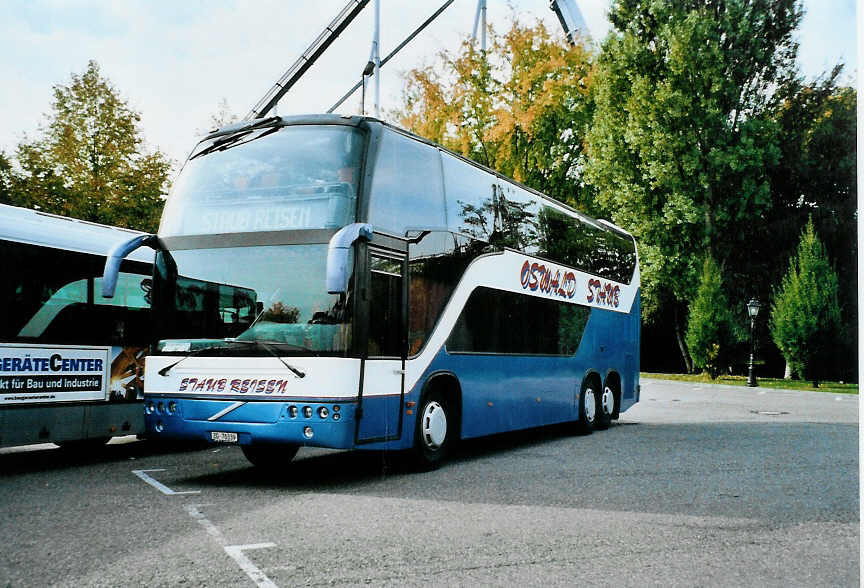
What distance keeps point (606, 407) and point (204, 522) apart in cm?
1072

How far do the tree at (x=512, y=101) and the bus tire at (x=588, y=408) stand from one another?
18049 millimetres

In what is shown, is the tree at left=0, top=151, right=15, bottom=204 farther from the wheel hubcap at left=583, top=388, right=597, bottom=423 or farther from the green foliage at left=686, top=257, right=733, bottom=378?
the green foliage at left=686, top=257, right=733, bottom=378

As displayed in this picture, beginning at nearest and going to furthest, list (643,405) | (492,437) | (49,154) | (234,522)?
1. (234,522)
2. (492,437)
3. (643,405)
4. (49,154)

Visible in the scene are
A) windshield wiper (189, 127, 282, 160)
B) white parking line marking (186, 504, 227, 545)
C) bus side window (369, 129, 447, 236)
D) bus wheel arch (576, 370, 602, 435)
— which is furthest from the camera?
bus wheel arch (576, 370, 602, 435)

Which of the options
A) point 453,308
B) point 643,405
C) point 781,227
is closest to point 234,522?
point 453,308

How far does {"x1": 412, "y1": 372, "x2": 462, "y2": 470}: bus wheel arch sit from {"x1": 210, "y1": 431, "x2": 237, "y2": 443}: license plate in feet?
7.16

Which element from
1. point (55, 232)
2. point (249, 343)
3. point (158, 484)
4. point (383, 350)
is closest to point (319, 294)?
point (249, 343)

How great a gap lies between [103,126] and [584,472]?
2515cm

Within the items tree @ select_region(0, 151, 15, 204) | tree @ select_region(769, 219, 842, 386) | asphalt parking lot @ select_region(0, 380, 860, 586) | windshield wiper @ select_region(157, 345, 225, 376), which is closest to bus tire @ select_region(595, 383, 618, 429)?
asphalt parking lot @ select_region(0, 380, 860, 586)

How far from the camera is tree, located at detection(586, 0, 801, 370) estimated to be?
112ft

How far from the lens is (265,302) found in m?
9.02

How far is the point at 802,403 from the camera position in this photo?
2417 cm

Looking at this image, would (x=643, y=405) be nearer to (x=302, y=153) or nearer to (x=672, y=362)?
(x=302, y=153)

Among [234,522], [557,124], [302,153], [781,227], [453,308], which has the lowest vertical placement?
[234,522]
